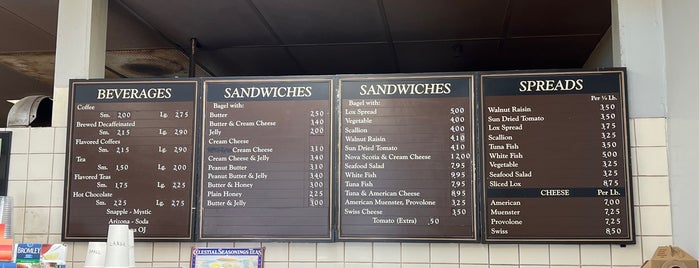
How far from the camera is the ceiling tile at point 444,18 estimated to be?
12.8 ft

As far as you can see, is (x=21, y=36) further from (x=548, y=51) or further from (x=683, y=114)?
(x=683, y=114)

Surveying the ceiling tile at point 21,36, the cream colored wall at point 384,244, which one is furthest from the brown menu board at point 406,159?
the ceiling tile at point 21,36

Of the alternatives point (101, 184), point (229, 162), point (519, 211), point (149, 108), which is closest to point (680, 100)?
point (519, 211)

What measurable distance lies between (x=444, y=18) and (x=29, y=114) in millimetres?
2538

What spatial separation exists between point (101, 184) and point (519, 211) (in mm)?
2055

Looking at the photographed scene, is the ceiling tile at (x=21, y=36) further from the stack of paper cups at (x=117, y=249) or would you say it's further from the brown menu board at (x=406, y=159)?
the brown menu board at (x=406, y=159)

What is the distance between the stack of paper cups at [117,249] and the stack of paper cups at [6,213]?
681mm

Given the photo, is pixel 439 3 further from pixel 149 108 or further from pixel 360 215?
pixel 149 108

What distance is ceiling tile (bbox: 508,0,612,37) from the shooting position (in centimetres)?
390

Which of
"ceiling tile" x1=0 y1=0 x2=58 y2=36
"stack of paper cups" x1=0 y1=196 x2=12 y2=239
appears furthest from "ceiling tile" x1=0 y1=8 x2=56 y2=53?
"stack of paper cups" x1=0 y1=196 x2=12 y2=239

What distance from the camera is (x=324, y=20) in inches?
168

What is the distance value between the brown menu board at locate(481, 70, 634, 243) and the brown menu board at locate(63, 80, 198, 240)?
4.90 ft

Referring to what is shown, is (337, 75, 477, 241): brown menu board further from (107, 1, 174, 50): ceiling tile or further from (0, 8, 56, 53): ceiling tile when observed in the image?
(0, 8, 56, 53): ceiling tile

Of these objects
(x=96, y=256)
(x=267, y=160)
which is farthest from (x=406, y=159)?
(x=96, y=256)
